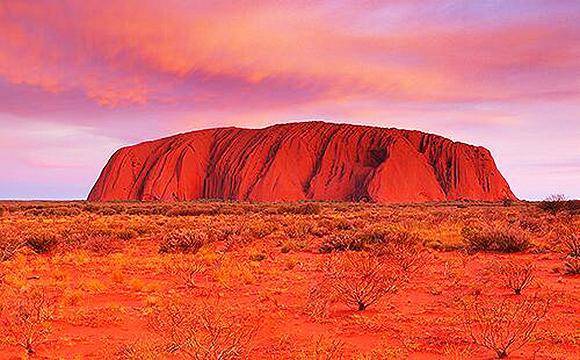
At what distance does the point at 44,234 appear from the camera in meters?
16.8

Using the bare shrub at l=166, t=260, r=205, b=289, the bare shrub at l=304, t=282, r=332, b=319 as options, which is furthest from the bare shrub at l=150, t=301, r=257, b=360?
the bare shrub at l=166, t=260, r=205, b=289

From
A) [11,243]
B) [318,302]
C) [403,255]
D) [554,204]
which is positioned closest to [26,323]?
[318,302]

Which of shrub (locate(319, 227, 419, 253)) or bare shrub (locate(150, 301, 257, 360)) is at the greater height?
bare shrub (locate(150, 301, 257, 360))

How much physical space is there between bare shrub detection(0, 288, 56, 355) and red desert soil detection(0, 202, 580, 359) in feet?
0.09

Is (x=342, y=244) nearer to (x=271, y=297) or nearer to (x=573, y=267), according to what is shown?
(x=573, y=267)

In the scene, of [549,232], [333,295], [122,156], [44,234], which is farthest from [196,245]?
[122,156]

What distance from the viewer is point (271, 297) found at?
9.45 metres

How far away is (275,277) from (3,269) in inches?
261

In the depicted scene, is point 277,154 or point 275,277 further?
point 277,154

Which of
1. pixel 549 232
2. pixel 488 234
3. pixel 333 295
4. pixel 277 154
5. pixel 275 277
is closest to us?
pixel 333 295

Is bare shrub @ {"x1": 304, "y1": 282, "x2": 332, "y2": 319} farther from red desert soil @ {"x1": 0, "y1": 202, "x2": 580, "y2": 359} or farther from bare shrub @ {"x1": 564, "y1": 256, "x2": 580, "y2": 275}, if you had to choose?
bare shrub @ {"x1": 564, "y1": 256, "x2": 580, "y2": 275}

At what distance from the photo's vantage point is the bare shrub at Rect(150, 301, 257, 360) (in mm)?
5234

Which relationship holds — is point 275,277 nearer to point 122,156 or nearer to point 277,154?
point 277,154

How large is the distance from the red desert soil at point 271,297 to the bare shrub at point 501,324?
7 centimetres
